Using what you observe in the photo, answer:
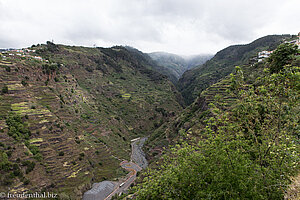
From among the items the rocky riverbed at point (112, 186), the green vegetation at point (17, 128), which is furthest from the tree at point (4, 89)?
the rocky riverbed at point (112, 186)

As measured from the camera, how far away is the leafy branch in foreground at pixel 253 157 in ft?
31.1

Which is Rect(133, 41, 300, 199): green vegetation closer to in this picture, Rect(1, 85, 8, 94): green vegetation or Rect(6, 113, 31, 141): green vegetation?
Rect(6, 113, 31, 141): green vegetation

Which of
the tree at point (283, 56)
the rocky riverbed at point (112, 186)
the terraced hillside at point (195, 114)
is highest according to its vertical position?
the tree at point (283, 56)

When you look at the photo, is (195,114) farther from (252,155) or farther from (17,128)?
(17,128)

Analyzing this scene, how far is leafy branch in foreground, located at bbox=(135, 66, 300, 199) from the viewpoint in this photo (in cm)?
947

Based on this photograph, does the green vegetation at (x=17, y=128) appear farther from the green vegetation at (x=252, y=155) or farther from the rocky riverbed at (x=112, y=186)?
the green vegetation at (x=252, y=155)

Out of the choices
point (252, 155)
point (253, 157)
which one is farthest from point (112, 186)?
point (252, 155)

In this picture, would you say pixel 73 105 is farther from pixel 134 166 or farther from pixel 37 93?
pixel 134 166

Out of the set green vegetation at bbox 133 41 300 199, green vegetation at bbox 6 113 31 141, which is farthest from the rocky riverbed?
green vegetation at bbox 133 41 300 199

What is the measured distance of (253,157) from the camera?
13.6 m

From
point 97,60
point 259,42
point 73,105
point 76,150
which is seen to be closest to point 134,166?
point 76,150

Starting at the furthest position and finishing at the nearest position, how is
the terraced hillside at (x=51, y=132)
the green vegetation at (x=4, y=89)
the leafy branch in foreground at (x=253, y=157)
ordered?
the green vegetation at (x=4, y=89) < the terraced hillside at (x=51, y=132) < the leafy branch in foreground at (x=253, y=157)

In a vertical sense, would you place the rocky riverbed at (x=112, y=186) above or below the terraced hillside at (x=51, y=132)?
below

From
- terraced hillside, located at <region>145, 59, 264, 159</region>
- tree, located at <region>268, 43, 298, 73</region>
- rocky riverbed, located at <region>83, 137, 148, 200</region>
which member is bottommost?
rocky riverbed, located at <region>83, 137, 148, 200</region>
